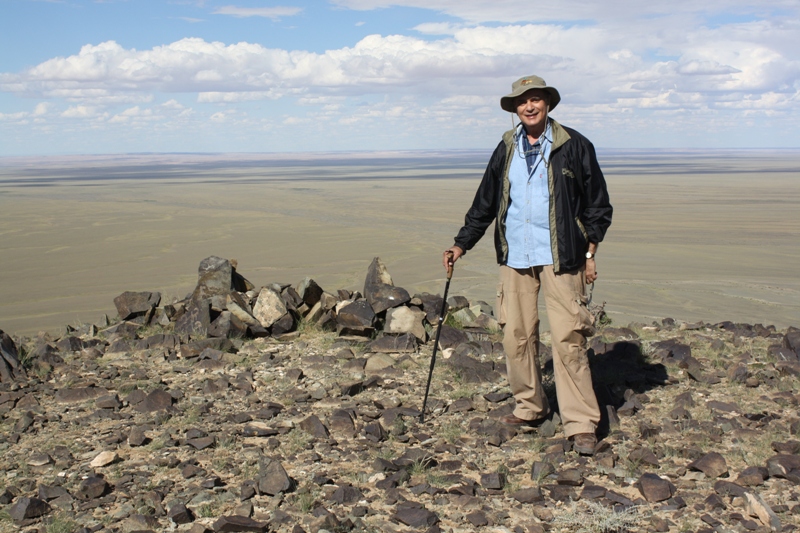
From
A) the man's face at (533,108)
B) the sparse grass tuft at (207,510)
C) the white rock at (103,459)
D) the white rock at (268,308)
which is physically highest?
the man's face at (533,108)

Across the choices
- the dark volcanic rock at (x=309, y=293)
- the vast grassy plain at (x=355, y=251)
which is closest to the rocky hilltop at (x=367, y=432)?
the dark volcanic rock at (x=309, y=293)

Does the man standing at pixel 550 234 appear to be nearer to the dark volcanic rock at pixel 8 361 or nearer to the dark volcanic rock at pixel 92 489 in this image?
the dark volcanic rock at pixel 92 489

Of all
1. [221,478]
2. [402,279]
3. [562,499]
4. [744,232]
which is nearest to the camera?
[562,499]

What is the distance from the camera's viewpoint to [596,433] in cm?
509

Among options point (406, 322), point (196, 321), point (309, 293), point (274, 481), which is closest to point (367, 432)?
point (274, 481)

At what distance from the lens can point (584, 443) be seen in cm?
484

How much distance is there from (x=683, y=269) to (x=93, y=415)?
16.4m

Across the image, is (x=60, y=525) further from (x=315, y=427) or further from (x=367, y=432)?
(x=367, y=432)

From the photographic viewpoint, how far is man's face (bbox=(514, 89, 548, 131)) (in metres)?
4.70

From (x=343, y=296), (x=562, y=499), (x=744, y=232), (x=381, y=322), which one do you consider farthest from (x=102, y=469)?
(x=744, y=232)

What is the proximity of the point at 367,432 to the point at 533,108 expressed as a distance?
90.4 inches

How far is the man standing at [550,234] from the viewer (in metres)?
4.69

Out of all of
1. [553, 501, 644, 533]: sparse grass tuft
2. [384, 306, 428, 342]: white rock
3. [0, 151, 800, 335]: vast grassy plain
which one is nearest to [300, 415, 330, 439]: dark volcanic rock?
Answer: [553, 501, 644, 533]: sparse grass tuft

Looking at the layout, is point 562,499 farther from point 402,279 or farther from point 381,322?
point 402,279
